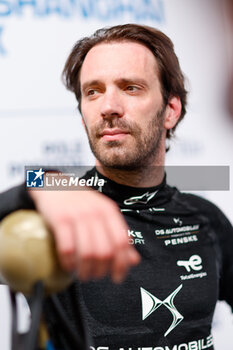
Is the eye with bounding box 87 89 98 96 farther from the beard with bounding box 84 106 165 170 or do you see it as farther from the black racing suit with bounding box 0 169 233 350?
the black racing suit with bounding box 0 169 233 350

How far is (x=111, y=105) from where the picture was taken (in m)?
0.91

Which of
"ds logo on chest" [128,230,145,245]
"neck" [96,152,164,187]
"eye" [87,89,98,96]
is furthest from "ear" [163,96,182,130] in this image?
"ds logo on chest" [128,230,145,245]

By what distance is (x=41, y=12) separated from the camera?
1.23 meters

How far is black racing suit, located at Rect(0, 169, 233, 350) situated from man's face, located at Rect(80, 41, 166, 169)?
0.27 ft

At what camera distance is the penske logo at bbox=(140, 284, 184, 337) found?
0.82 metres

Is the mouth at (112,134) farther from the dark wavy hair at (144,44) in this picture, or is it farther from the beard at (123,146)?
the dark wavy hair at (144,44)

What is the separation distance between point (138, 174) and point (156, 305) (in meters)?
0.33

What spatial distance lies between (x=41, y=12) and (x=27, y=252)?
109 cm

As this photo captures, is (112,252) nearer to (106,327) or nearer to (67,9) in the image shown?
(106,327)

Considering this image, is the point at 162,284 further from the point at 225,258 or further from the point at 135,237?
the point at 225,258

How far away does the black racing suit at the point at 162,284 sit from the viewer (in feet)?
2.63

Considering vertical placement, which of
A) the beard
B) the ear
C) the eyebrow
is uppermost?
the eyebrow

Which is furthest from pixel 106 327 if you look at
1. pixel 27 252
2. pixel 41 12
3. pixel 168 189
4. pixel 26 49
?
pixel 41 12

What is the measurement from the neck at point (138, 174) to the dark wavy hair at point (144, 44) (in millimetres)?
194
